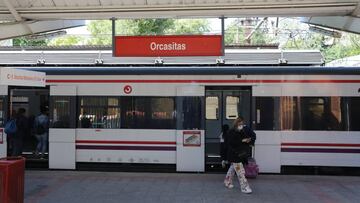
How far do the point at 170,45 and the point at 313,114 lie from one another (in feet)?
14.6

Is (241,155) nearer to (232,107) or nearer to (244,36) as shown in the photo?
(232,107)

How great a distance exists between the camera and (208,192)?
10.2 meters

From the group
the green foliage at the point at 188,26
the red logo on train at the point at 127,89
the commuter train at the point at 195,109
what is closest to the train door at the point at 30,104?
the commuter train at the point at 195,109

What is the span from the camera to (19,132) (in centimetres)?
1316

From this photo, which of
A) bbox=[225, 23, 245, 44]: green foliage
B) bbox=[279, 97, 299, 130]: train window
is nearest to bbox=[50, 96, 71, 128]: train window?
bbox=[279, 97, 299, 130]: train window

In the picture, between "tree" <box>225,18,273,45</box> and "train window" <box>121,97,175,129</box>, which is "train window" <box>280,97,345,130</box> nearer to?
"train window" <box>121,97,175,129</box>

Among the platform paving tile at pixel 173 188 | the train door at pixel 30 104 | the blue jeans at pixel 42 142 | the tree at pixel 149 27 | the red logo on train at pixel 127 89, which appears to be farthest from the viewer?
the tree at pixel 149 27

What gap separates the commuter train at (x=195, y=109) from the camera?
40.4 ft

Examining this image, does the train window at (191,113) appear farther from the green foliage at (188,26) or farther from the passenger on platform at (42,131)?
the green foliage at (188,26)

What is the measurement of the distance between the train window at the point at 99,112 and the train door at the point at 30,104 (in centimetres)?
136

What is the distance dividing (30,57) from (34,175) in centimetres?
349

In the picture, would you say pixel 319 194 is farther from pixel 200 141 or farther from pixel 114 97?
pixel 114 97

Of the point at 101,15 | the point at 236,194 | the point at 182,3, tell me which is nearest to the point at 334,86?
the point at 236,194

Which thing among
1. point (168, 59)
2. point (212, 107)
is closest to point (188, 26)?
point (168, 59)
